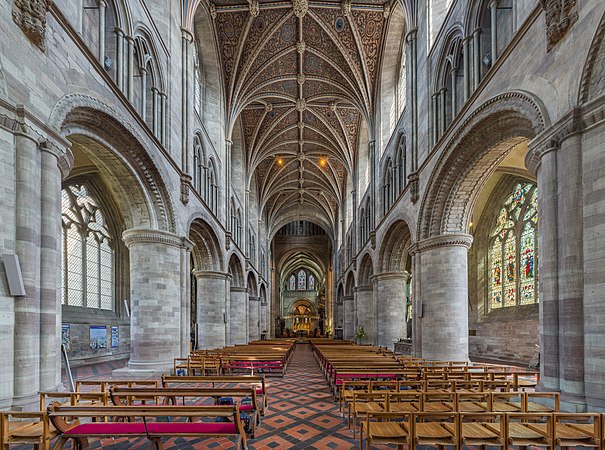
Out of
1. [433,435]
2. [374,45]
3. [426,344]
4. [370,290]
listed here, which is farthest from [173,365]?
[374,45]

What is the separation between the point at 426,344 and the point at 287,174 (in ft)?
86.4

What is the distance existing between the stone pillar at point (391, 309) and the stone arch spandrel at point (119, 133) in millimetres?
11285

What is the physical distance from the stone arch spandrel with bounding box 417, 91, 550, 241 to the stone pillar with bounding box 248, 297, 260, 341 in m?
21.1

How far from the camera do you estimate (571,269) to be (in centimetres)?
585

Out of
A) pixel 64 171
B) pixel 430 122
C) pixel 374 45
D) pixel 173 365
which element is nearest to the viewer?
pixel 64 171

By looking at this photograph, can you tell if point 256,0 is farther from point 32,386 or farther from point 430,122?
point 32,386

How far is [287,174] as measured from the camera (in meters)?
36.4

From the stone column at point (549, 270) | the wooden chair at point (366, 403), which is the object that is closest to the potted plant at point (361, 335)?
the stone column at point (549, 270)

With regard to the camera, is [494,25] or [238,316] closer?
[494,25]

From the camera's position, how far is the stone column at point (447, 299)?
11.5 m

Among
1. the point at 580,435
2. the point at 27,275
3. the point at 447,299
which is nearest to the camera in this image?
the point at 580,435

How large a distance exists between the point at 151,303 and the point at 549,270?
1011 centimetres

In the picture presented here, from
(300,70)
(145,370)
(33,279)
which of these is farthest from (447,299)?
(300,70)

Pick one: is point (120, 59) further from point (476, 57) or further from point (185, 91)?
point (476, 57)
